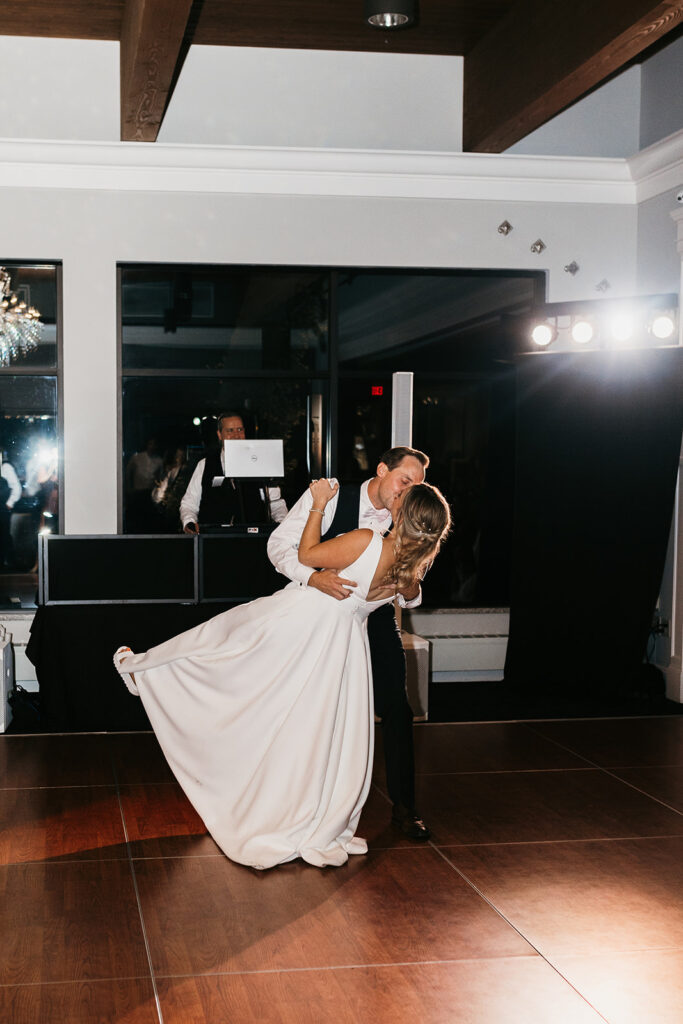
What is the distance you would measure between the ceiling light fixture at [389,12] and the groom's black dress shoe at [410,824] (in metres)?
3.65

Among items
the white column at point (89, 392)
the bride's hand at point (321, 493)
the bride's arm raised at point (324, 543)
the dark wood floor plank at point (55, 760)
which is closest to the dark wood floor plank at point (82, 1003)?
the bride's arm raised at point (324, 543)

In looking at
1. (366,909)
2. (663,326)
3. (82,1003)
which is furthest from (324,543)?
(663,326)

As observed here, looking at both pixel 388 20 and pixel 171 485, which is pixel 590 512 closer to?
pixel 171 485

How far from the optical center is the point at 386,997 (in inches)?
112

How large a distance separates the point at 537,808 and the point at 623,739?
55.0 inches

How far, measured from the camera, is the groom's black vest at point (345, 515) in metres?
4.18

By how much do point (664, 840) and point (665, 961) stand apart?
3.64ft

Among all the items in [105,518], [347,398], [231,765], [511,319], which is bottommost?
[231,765]

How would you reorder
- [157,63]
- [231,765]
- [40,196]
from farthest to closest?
1. [40,196]
2. [157,63]
3. [231,765]

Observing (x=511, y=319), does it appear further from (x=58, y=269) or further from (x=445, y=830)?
(x=445, y=830)

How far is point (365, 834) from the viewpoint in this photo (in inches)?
164

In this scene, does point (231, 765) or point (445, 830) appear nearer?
point (231, 765)

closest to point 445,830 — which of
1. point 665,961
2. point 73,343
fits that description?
point 665,961

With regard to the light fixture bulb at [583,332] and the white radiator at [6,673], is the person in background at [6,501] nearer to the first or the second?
→ the white radiator at [6,673]
